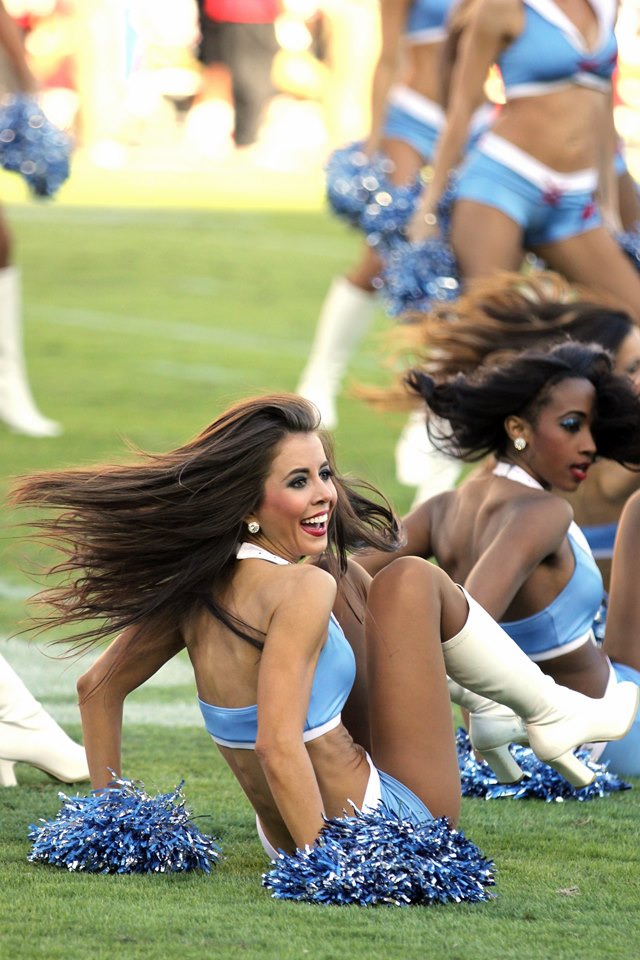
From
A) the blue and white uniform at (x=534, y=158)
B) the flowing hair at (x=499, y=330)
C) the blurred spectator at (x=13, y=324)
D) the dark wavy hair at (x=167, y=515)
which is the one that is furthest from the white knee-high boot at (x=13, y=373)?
the dark wavy hair at (x=167, y=515)

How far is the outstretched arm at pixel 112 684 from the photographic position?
3.09 metres

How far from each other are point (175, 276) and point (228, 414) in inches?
Answer: 384

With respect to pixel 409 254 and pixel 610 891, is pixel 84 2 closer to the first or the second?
pixel 409 254

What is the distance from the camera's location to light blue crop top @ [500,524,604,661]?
3660 mm

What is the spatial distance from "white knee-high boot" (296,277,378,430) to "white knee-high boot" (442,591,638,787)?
14.2 feet

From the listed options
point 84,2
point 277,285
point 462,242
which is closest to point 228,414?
point 462,242

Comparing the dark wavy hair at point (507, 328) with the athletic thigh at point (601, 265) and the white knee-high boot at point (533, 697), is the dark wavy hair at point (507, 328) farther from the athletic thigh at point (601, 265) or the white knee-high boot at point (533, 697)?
the white knee-high boot at point (533, 697)

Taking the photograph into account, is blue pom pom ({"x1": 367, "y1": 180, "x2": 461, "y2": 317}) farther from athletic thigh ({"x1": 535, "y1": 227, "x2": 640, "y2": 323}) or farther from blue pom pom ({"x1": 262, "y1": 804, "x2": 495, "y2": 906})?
blue pom pom ({"x1": 262, "y1": 804, "x2": 495, "y2": 906})

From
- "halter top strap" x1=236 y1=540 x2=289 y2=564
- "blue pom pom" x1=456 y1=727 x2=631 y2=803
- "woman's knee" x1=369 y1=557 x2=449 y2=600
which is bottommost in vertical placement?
"blue pom pom" x1=456 y1=727 x2=631 y2=803

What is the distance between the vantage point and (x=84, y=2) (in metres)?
18.7

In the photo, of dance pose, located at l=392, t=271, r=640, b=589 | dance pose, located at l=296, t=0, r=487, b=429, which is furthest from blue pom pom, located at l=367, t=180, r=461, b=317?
dance pose, located at l=296, t=0, r=487, b=429

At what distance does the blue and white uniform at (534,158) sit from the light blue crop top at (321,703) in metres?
2.90

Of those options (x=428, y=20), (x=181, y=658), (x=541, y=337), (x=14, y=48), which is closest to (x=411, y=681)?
(x=541, y=337)

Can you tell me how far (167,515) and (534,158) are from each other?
297 cm
